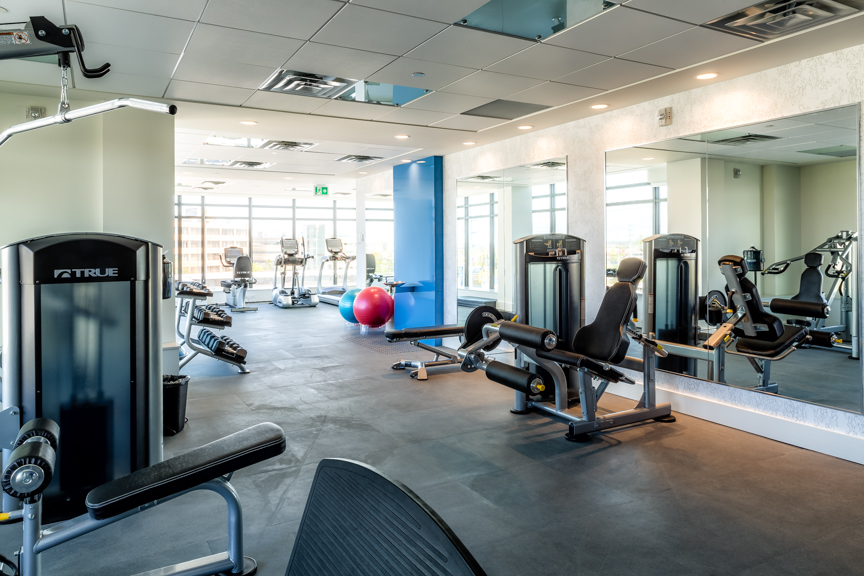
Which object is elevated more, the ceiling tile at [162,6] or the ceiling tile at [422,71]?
the ceiling tile at [422,71]

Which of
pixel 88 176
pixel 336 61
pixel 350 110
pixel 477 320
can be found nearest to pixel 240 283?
pixel 88 176

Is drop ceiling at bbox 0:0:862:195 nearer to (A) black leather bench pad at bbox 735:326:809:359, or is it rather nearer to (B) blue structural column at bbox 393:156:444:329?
(A) black leather bench pad at bbox 735:326:809:359

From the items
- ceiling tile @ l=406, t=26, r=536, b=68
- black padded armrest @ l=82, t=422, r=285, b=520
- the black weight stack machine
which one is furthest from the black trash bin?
ceiling tile @ l=406, t=26, r=536, b=68

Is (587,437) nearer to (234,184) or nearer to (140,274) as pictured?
(140,274)

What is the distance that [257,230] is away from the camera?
561 inches

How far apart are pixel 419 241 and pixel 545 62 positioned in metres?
4.44

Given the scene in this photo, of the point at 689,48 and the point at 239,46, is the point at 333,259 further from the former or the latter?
the point at 689,48

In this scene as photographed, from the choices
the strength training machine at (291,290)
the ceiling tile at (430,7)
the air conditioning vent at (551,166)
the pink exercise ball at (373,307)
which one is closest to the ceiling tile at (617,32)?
the ceiling tile at (430,7)

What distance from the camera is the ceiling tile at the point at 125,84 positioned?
14.1ft

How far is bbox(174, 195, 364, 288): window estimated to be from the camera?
1345 centimetres

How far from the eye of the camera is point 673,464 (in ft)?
11.4

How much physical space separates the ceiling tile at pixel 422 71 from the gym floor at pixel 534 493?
2614mm

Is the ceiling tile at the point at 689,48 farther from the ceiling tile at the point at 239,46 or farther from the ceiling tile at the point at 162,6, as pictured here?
the ceiling tile at the point at 162,6

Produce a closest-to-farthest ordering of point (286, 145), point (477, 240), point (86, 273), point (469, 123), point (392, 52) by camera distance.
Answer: point (86, 273), point (392, 52), point (469, 123), point (477, 240), point (286, 145)
